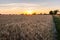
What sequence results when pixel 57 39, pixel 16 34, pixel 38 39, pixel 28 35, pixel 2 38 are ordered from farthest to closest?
pixel 57 39, pixel 38 39, pixel 28 35, pixel 16 34, pixel 2 38

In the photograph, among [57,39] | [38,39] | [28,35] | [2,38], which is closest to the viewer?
[2,38]

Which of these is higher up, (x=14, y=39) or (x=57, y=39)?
(x=14, y=39)

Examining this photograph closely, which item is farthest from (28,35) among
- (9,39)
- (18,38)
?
(9,39)

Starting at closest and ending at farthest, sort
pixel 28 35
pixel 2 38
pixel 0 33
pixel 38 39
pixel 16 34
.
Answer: pixel 2 38 → pixel 0 33 → pixel 16 34 → pixel 28 35 → pixel 38 39

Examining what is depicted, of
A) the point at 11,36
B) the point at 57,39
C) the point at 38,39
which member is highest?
the point at 11,36

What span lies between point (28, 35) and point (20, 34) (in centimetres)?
56

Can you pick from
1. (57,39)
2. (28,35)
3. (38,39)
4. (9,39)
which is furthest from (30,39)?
(57,39)

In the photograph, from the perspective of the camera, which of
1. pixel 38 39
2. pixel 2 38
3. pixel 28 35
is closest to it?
pixel 2 38

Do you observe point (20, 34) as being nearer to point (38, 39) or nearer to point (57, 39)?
point (38, 39)

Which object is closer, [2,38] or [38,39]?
[2,38]

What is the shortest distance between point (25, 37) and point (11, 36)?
71 cm

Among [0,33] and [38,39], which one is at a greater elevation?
[0,33]

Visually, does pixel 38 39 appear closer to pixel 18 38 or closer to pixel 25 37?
pixel 25 37

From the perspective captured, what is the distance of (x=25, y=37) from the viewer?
727 centimetres
